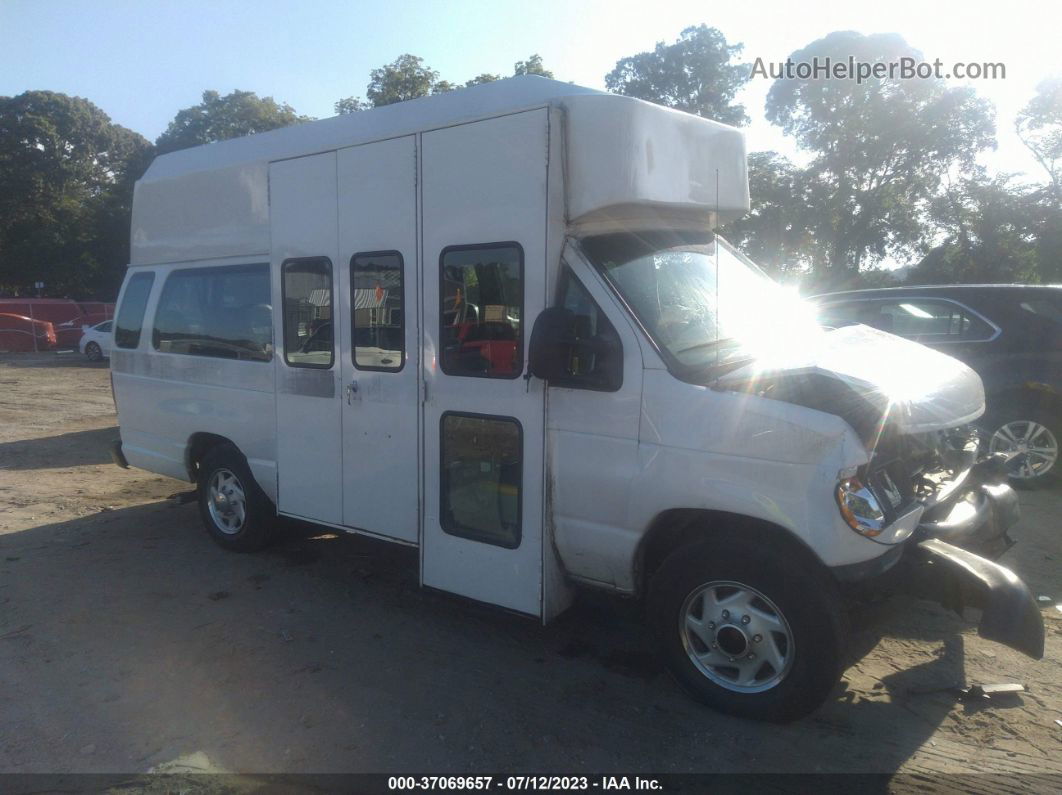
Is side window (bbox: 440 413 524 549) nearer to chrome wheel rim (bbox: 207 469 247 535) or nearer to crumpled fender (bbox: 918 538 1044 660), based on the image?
crumpled fender (bbox: 918 538 1044 660)

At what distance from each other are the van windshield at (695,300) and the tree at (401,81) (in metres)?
16.9

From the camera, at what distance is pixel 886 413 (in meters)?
3.28

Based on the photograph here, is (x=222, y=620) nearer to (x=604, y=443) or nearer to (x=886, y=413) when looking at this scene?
(x=604, y=443)

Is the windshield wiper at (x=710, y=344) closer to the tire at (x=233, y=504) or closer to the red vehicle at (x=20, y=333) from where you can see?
the tire at (x=233, y=504)

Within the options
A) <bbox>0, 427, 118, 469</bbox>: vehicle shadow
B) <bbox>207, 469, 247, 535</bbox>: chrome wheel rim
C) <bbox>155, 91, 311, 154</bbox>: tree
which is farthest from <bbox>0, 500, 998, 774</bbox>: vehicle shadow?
<bbox>155, 91, 311, 154</bbox>: tree

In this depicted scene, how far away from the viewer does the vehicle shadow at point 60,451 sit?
31.2ft

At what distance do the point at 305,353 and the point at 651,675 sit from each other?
9.95ft

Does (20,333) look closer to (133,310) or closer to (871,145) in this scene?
(133,310)

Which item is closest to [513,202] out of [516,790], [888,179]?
[516,790]

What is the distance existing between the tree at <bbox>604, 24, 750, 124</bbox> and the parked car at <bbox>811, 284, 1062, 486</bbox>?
1701 cm

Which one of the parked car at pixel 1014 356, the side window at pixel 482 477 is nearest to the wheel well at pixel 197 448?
the side window at pixel 482 477

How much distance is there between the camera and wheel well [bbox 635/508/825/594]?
11.1 ft

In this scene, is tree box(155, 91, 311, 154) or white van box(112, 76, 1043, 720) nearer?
white van box(112, 76, 1043, 720)

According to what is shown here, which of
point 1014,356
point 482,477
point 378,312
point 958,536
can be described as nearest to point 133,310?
point 378,312
